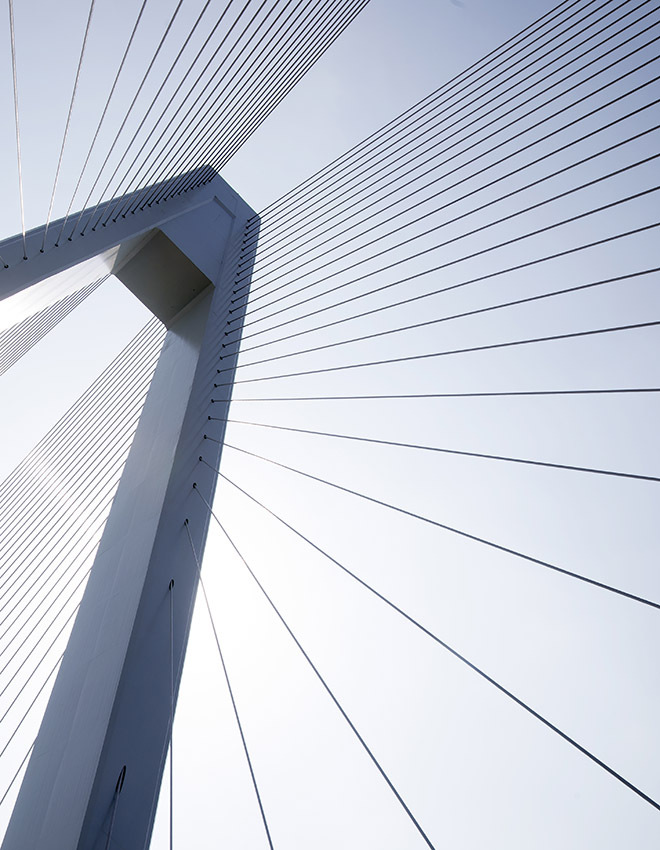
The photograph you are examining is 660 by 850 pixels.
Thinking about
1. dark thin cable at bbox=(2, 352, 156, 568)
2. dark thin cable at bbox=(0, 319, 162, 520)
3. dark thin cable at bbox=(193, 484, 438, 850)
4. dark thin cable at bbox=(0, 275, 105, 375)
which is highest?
Answer: dark thin cable at bbox=(0, 275, 105, 375)

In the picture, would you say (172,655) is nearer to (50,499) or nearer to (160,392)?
(160,392)

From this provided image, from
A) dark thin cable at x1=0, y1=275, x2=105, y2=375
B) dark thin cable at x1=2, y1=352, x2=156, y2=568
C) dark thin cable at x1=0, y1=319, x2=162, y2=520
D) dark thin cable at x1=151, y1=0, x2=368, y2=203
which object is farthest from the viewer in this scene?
dark thin cable at x1=0, y1=319, x2=162, y2=520

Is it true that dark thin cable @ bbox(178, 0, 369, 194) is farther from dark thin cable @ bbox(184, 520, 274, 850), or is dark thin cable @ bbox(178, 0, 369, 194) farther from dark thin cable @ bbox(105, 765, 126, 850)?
dark thin cable @ bbox(105, 765, 126, 850)

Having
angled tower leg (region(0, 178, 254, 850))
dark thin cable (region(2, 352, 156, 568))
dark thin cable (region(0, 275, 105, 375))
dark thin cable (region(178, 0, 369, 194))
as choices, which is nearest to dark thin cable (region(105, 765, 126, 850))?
angled tower leg (region(0, 178, 254, 850))

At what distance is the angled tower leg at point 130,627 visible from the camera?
59.8 inches

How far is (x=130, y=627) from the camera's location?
1.80 metres

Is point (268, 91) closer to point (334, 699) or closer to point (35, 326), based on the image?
point (334, 699)

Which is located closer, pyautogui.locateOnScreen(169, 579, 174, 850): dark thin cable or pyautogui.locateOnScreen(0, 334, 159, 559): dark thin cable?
pyautogui.locateOnScreen(169, 579, 174, 850): dark thin cable

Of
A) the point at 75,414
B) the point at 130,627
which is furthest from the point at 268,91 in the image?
the point at 75,414

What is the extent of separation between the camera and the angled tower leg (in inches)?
59.8

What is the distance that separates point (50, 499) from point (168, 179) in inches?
120

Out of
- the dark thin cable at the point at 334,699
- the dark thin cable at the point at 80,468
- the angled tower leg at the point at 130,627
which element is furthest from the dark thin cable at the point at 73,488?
the dark thin cable at the point at 334,699

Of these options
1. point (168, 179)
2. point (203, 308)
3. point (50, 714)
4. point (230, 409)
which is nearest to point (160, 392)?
point (203, 308)

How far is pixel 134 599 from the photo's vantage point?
1.88 meters
